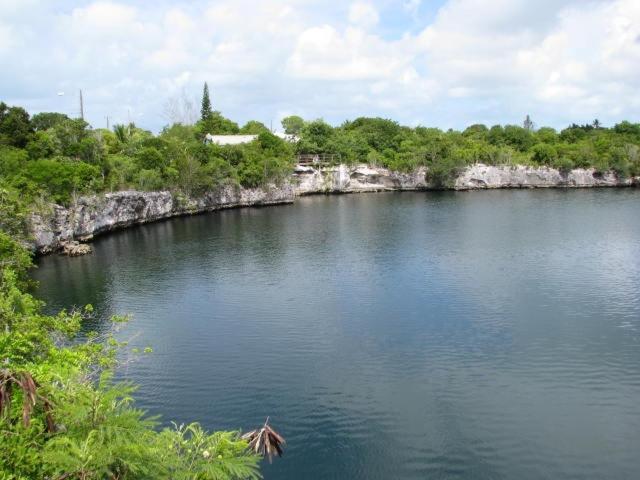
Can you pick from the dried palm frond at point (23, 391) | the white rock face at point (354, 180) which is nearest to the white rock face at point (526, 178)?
the white rock face at point (354, 180)

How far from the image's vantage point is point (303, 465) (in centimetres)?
1870

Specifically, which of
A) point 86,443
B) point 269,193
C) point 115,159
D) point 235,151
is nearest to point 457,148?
point 269,193

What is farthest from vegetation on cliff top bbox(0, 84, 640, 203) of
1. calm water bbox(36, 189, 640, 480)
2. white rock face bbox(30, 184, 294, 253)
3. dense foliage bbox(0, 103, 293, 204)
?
calm water bbox(36, 189, 640, 480)

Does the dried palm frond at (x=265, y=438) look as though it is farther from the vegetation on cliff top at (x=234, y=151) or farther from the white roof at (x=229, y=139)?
the white roof at (x=229, y=139)

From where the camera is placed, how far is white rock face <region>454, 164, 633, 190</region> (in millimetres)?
116125

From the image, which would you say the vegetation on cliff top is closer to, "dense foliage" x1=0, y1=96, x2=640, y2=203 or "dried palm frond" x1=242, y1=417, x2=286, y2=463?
"dense foliage" x1=0, y1=96, x2=640, y2=203

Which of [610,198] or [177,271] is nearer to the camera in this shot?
[177,271]

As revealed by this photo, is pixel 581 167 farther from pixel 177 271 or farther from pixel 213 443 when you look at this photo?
pixel 213 443

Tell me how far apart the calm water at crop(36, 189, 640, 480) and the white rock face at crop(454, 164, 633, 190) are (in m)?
59.8

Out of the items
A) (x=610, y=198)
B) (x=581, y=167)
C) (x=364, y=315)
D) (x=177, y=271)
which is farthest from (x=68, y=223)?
(x=581, y=167)

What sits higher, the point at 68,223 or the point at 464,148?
the point at 464,148

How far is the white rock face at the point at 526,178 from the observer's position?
381ft

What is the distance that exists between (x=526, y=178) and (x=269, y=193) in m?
60.1

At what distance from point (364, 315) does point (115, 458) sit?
84.6 feet
